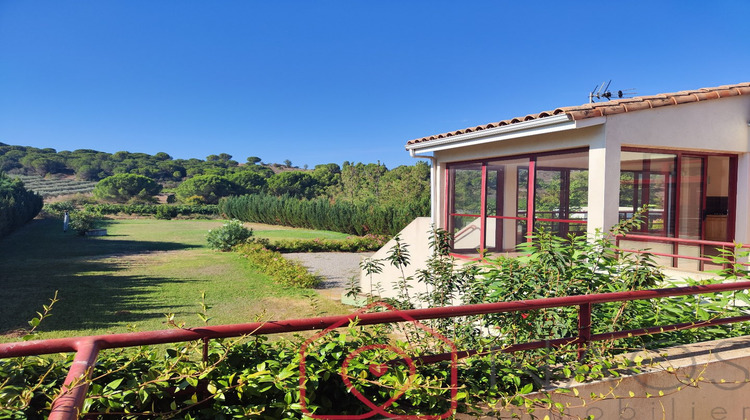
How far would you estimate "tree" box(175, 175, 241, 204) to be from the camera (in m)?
66.4

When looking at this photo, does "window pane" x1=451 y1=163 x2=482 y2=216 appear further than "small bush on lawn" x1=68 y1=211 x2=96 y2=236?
No

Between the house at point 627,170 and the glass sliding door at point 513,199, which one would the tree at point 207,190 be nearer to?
the glass sliding door at point 513,199

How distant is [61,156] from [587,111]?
114559 millimetres

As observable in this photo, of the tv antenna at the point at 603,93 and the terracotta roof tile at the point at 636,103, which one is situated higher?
the tv antenna at the point at 603,93

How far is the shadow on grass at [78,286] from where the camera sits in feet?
25.9

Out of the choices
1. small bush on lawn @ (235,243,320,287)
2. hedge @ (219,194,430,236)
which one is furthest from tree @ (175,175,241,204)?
small bush on lawn @ (235,243,320,287)

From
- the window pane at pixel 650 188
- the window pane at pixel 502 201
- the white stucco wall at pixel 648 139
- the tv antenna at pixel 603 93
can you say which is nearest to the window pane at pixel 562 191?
the white stucco wall at pixel 648 139

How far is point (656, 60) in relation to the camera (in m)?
20.5

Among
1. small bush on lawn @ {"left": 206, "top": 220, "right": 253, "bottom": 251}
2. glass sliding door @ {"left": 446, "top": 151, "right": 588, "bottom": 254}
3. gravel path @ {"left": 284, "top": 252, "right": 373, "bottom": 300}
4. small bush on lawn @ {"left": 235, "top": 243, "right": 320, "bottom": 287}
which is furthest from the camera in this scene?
small bush on lawn @ {"left": 206, "top": 220, "right": 253, "bottom": 251}

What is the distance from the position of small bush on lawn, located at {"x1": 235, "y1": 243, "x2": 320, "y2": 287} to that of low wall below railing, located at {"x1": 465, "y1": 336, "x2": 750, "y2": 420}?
9.31m

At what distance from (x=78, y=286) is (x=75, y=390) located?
11300mm

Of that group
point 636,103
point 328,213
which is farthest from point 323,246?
point 636,103

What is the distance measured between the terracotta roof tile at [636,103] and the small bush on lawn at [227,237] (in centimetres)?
1378

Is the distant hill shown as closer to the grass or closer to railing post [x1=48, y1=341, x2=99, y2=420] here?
the grass
